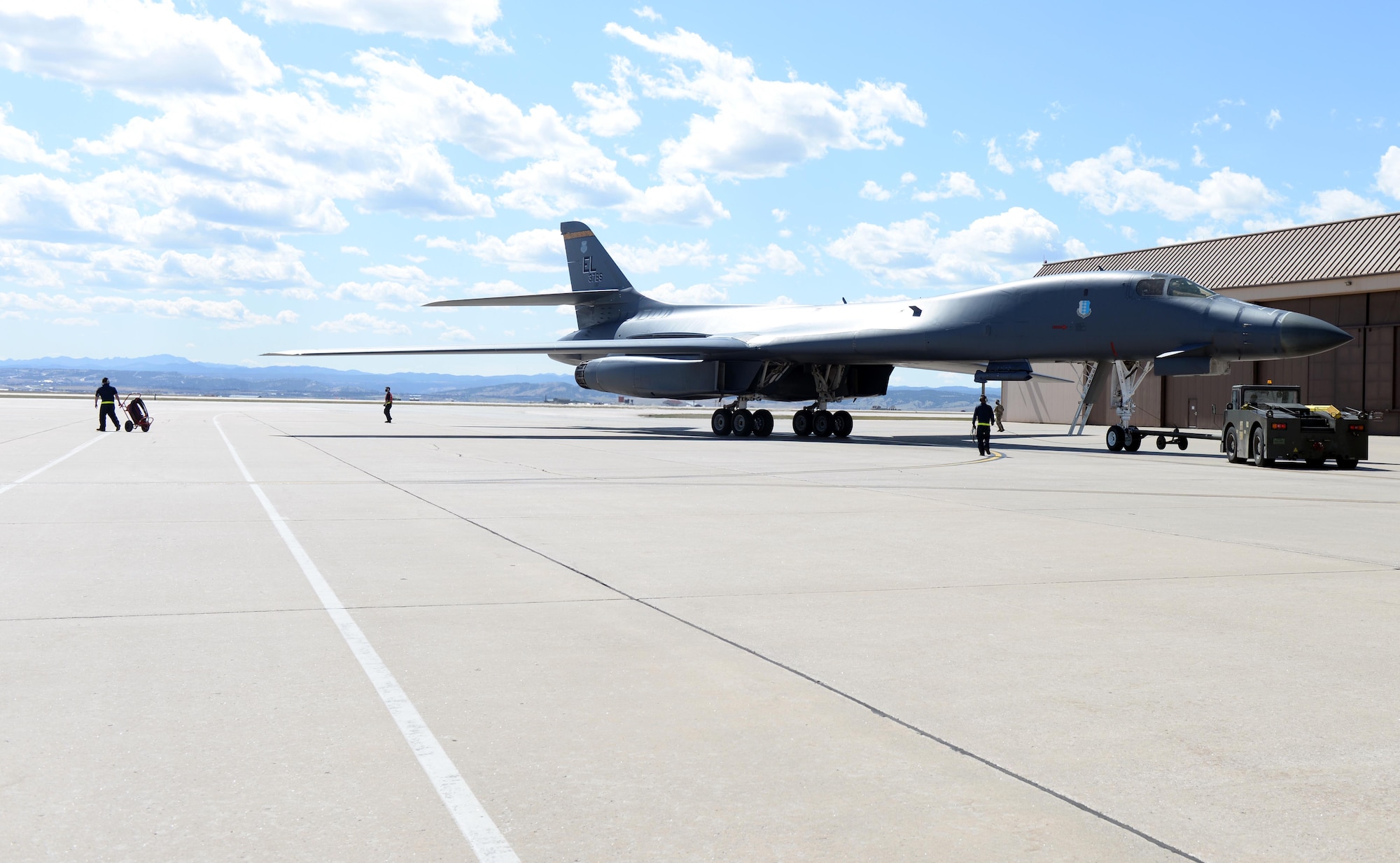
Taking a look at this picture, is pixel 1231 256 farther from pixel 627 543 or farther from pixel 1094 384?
pixel 627 543

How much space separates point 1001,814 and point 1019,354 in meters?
22.5

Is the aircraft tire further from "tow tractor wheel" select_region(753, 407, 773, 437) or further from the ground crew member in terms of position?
the ground crew member

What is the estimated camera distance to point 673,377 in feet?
98.1

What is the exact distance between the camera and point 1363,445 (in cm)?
1994

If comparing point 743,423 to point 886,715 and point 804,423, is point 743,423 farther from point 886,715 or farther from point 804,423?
point 886,715

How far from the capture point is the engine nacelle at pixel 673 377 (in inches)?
1175

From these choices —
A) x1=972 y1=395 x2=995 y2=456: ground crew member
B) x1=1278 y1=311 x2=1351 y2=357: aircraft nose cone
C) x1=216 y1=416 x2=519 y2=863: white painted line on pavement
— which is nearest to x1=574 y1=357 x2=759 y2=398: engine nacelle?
x1=972 y1=395 x2=995 y2=456: ground crew member

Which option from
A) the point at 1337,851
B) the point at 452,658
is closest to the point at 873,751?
the point at 1337,851

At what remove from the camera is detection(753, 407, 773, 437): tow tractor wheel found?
3012 cm

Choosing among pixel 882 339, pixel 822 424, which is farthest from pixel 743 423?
pixel 882 339

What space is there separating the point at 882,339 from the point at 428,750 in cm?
2395

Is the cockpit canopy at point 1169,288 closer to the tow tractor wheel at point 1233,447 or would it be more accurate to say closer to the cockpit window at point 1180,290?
the cockpit window at point 1180,290

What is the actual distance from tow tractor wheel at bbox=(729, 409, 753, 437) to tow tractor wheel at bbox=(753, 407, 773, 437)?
0.36 feet

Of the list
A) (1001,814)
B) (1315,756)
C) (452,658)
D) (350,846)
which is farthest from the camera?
(452,658)
